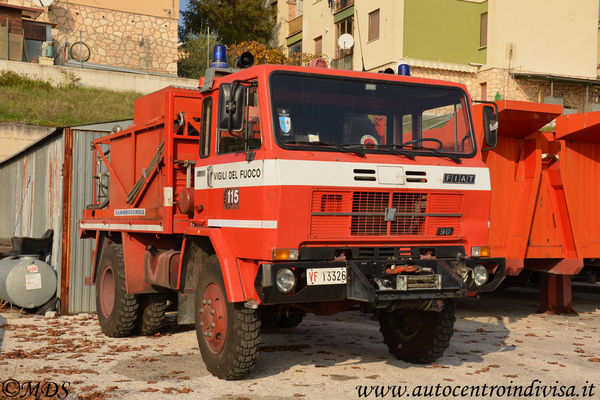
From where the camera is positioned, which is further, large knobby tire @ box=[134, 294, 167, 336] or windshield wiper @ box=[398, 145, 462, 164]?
large knobby tire @ box=[134, 294, 167, 336]

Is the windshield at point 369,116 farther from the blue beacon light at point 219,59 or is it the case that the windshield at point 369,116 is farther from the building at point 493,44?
the building at point 493,44

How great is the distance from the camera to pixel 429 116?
740 cm

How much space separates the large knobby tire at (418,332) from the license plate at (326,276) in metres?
1.66

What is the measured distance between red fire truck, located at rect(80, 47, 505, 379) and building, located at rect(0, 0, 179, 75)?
990 inches

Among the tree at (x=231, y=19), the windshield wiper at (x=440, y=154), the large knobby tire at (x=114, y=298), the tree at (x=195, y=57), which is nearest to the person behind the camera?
the windshield wiper at (x=440, y=154)

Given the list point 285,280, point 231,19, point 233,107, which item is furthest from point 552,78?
point 285,280

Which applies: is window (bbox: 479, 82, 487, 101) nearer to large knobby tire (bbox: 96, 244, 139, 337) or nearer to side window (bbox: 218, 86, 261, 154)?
large knobby tire (bbox: 96, 244, 139, 337)

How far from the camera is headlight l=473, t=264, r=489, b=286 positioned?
7168 millimetres

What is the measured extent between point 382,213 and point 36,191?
348 inches

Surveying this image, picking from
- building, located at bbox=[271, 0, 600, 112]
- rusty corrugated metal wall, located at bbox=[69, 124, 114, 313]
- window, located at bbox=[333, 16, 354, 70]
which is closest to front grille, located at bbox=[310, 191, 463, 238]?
rusty corrugated metal wall, located at bbox=[69, 124, 114, 313]

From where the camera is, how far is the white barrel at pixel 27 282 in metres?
11.4

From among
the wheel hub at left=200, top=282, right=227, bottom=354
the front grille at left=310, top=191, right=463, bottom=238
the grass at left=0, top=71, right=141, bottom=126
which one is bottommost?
the wheel hub at left=200, top=282, right=227, bottom=354

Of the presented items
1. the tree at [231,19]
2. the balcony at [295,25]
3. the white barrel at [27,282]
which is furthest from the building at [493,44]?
the white barrel at [27,282]

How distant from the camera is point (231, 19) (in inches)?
1606
